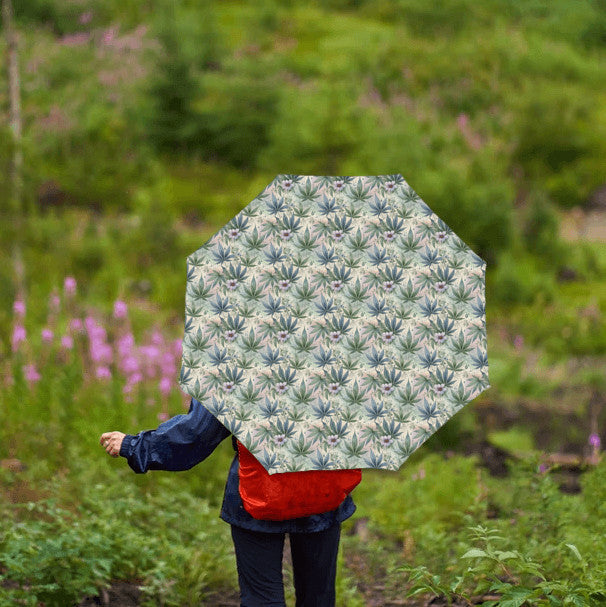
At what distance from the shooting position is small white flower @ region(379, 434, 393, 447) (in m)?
2.37

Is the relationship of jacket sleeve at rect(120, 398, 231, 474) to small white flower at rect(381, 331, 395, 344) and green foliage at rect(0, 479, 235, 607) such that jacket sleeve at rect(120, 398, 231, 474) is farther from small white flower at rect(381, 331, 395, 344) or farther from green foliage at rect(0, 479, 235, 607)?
green foliage at rect(0, 479, 235, 607)

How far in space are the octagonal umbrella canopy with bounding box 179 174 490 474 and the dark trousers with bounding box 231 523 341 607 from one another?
0.43 meters

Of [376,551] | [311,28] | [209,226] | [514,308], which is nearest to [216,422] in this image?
[376,551]

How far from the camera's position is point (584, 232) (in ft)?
41.5

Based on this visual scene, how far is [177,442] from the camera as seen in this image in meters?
2.55

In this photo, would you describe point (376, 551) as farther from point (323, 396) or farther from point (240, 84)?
point (240, 84)

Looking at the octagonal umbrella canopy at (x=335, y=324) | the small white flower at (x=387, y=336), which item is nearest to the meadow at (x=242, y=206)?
the octagonal umbrella canopy at (x=335, y=324)

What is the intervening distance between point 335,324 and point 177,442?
58 cm

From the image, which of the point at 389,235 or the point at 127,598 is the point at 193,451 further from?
the point at 127,598

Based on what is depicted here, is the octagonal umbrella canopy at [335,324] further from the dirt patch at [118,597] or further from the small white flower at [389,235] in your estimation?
the dirt patch at [118,597]

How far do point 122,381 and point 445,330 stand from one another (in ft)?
12.1

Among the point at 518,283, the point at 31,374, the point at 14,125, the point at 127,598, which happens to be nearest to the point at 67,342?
the point at 31,374

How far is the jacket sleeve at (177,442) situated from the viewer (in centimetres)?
254

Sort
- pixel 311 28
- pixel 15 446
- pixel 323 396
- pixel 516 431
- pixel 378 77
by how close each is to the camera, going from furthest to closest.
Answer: pixel 311 28 → pixel 378 77 → pixel 516 431 → pixel 15 446 → pixel 323 396
